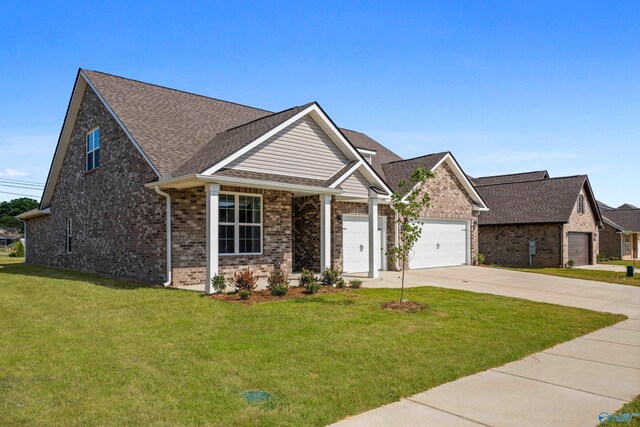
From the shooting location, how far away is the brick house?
13.6m

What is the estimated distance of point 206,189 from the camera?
12328 millimetres

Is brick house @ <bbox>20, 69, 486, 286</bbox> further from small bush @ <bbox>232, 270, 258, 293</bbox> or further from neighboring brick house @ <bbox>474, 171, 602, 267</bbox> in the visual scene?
neighboring brick house @ <bbox>474, 171, 602, 267</bbox>

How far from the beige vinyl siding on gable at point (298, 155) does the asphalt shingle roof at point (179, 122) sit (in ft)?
1.51

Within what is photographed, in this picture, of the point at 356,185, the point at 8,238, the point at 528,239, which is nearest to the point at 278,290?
the point at 356,185

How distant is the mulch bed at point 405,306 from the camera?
10.1 metres

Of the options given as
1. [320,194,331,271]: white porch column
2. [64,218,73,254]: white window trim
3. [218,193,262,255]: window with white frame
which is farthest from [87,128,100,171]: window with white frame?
[320,194,331,271]: white porch column

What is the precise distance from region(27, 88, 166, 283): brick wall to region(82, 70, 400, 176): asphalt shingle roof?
0.67m

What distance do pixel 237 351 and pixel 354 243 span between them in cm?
1183

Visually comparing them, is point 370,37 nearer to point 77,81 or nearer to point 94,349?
point 94,349

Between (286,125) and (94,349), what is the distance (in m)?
9.35

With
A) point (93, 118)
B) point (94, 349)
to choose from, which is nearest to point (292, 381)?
point (94, 349)

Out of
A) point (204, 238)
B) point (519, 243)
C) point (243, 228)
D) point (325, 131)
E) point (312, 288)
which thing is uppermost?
point (325, 131)

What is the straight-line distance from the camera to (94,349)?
690 centimetres

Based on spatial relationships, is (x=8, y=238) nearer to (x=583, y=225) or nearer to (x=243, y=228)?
(x=243, y=228)
